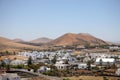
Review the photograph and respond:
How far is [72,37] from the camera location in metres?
72.6

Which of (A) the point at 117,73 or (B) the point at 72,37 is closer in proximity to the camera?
(A) the point at 117,73

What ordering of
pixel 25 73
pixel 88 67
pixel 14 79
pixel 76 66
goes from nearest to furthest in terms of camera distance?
pixel 14 79 → pixel 25 73 → pixel 88 67 → pixel 76 66

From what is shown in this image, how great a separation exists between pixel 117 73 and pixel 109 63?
6234 mm

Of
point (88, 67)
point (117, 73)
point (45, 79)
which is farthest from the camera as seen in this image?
point (88, 67)

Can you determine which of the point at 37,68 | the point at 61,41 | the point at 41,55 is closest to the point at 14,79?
the point at 37,68

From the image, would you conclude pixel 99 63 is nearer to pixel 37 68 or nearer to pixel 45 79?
pixel 37 68

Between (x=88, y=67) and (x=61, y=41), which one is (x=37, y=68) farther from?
(x=61, y=41)

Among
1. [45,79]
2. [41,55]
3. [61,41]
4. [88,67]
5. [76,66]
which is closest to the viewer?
[45,79]

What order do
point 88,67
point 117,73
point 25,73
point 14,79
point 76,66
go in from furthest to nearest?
point 76,66 → point 88,67 → point 117,73 → point 25,73 → point 14,79

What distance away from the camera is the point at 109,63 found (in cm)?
2738

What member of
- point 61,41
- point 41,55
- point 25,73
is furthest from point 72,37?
point 25,73

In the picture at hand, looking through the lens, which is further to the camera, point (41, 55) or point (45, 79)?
point (41, 55)

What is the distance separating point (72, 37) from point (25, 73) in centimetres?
5561

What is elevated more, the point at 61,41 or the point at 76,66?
the point at 61,41
